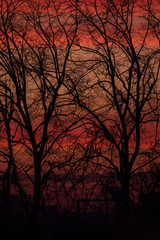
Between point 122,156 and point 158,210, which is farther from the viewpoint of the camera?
point 122,156

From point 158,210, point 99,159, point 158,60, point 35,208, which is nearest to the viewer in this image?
point 158,210

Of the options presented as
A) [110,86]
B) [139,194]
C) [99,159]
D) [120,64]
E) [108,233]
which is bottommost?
[108,233]

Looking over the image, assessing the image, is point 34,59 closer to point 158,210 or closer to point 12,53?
point 12,53

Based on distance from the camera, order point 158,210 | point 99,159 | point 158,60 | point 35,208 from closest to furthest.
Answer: point 158,210 < point 35,208 < point 99,159 < point 158,60

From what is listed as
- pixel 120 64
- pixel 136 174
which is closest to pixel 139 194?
pixel 136 174

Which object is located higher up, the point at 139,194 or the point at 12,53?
the point at 12,53

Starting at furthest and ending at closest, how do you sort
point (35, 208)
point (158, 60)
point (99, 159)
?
point (158, 60)
point (99, 159)
point (35, 208)

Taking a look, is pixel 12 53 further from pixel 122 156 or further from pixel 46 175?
pixel 122 156

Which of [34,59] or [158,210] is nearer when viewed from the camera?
[158,210]

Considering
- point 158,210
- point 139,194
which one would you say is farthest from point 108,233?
point 158,210

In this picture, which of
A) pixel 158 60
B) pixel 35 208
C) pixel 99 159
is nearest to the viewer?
pixel 35 208

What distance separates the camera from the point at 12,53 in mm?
14172

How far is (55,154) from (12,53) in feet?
14.1

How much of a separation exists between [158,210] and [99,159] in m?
4.28
